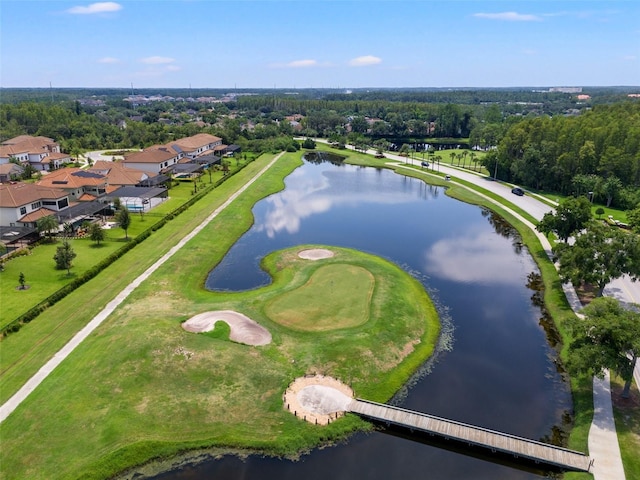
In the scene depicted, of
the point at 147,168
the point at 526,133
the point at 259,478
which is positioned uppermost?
the point at 526,133

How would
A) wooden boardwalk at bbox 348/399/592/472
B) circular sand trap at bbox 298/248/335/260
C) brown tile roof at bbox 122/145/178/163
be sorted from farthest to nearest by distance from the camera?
brown tile roof at bbox 122/145/178/163 < circular sand trap at bbox 298/248/335/260 < wooden boardwalk at bbox 348/399/592/472

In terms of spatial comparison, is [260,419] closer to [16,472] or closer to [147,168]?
[16,472]

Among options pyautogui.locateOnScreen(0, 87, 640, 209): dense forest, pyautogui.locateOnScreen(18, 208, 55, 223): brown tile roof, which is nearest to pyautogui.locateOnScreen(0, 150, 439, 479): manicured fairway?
pyautogui.locateOnScreen(18, 208, 55, 223): brown tile roof

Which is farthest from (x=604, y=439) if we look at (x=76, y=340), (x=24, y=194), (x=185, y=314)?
(x=24, y=194)

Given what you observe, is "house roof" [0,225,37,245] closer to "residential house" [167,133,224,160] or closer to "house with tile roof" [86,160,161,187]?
"house with tile roof" [86,160,161,187]

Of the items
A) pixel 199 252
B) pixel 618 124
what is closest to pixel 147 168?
pixel 199 252

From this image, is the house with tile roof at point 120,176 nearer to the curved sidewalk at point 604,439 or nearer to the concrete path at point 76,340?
the concrete path at point 76,340
